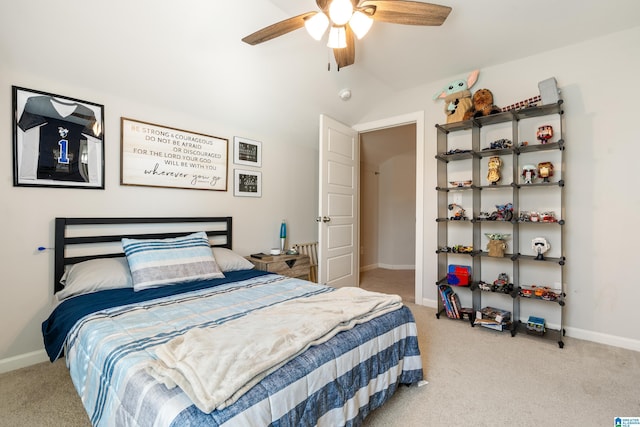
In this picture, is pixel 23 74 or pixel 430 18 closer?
pixel 430 18

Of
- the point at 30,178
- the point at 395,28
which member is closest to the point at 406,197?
the point at 395,28

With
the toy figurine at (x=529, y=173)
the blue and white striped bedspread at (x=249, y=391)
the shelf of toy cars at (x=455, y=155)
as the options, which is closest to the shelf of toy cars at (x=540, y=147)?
the toy figurine at (x=529, y=173)

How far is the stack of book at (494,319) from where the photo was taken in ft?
9.07

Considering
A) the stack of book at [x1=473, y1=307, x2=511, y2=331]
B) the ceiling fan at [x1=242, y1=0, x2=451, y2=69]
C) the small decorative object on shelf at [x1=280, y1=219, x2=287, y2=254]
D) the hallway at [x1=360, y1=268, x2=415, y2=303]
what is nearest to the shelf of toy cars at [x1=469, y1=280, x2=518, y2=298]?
the stack of book at [x1=473, y1=307, x2=511, y2=331]

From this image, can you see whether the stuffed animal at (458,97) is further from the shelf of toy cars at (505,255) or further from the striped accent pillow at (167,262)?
the striped accent pillow at (167,262)

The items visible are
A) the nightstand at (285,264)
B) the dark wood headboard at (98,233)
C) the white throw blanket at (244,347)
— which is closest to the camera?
the white throw blanket at (244,347)

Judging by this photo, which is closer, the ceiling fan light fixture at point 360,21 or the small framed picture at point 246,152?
the ceiling fan light fixture at point 360,21

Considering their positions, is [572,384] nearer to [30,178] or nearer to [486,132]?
[486,132]

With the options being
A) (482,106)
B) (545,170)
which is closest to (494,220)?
(545,170)

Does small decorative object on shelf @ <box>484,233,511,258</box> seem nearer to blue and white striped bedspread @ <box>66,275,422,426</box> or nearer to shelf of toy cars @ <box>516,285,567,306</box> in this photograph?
shelf of toy cars @ <box>516,285,567,306</box>

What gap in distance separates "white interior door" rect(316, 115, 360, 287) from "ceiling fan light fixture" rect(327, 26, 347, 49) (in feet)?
4.63

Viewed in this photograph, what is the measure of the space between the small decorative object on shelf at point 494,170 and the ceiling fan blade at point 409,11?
5.59 feet

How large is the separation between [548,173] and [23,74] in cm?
413

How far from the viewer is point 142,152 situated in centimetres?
255
